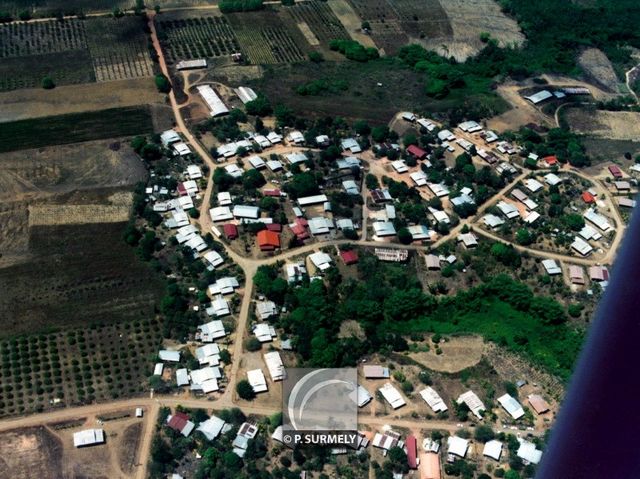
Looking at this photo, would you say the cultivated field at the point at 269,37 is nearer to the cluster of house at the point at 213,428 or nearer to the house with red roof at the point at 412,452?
the cluster of house at the point at 213,428

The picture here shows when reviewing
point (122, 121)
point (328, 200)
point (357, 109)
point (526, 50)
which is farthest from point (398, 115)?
point (122, 121)

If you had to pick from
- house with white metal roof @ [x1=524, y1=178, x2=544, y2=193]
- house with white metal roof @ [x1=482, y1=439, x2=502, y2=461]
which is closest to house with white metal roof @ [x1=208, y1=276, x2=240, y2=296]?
house with white metal roof @ [x1=482, y1=439, x2=502, y2=461]

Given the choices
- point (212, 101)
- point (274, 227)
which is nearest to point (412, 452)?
point (274, 227)

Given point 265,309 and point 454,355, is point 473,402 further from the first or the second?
point 265,309

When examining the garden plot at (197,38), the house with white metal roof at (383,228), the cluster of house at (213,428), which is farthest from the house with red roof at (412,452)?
the garden plot at (197,38)

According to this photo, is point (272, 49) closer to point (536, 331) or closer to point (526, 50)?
point (526, 50)

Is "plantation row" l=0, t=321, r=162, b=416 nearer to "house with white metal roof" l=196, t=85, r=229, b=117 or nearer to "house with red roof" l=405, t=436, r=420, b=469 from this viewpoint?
"house with red roof" l=405, t=436, r=420, b=469
